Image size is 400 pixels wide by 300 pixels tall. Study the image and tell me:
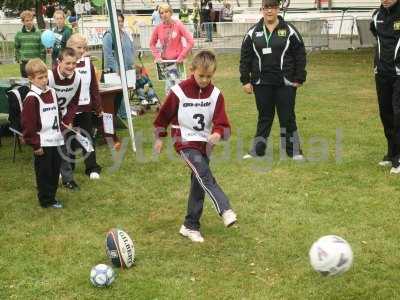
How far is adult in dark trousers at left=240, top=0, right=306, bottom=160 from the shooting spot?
7.85 meters

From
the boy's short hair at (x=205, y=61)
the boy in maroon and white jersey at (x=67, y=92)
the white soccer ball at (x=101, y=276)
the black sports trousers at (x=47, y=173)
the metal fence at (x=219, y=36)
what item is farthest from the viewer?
the metal fence at (x=219, y=36)

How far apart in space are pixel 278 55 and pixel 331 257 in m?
3.93

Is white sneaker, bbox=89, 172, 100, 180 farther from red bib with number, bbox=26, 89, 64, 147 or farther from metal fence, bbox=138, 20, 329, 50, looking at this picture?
metal fence, bbox=138, 20, 329, 50

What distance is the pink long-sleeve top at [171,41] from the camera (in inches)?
429

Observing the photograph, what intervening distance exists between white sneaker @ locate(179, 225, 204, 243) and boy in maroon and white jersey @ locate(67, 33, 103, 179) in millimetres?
2366

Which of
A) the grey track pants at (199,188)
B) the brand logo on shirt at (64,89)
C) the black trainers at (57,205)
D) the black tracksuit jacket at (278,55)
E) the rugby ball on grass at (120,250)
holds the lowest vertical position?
the black trainers at (57,205)

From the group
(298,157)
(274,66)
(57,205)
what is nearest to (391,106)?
(298,157)

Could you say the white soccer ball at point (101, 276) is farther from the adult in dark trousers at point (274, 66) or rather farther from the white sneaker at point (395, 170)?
the white sneaker at point (395, 170)

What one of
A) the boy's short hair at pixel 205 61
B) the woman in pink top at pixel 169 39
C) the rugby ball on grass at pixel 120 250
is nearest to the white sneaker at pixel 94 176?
the rugby ball on grass at pixel 120 250

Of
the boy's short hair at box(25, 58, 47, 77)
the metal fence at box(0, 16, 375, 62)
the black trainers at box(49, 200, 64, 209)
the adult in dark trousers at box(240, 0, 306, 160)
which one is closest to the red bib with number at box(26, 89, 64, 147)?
the boy's short hair at box(25, 58, 47, 77)

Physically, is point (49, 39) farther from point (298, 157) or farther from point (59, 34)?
point (298, 157)

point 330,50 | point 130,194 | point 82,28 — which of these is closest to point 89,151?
point 130,194

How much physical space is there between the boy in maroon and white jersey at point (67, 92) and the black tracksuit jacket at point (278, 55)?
7.48 ft

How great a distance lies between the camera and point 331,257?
4516 mm
